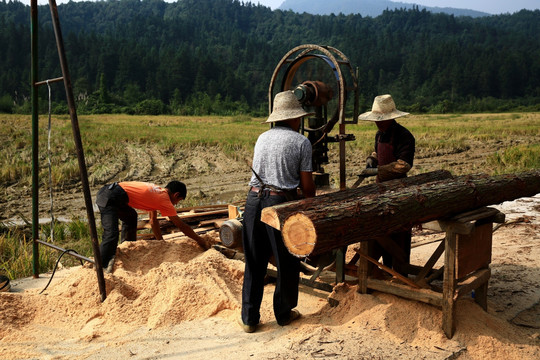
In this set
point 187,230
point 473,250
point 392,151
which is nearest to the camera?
point 473,250

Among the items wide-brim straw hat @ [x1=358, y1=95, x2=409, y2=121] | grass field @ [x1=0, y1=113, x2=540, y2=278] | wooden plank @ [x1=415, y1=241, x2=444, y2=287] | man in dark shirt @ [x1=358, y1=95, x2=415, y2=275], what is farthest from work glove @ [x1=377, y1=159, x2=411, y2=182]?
grass field @ [x1=0, y1=113, x2=540, y2=278]

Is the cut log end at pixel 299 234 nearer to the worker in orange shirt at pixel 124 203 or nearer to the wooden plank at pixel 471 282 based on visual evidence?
the wooden plank at pixel 471 282

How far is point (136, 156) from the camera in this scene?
1800 centimetres

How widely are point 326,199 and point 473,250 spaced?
129 cm

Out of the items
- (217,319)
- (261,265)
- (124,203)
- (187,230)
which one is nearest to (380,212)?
(261,265)

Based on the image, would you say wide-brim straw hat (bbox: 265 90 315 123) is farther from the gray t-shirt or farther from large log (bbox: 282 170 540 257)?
large log (bbox: 282 170 540 257)

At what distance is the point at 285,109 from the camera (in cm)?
400

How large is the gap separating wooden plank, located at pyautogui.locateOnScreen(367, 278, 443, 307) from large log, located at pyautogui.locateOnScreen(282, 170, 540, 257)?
1.70 ft

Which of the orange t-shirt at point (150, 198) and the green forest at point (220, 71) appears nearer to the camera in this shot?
the orange t-shirt at point (150, 198)

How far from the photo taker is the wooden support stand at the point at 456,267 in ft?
12.2

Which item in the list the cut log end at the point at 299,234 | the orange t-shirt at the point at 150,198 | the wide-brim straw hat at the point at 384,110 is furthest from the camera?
the orange t-shirt at the point at 150,198

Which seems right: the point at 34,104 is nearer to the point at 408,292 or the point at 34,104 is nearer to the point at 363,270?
the point at 363,270

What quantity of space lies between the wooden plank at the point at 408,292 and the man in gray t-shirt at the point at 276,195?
27.9 inches

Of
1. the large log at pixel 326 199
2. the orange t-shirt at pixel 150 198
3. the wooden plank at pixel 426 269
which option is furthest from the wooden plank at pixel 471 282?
the orange t-shirt at pixel 150 198
